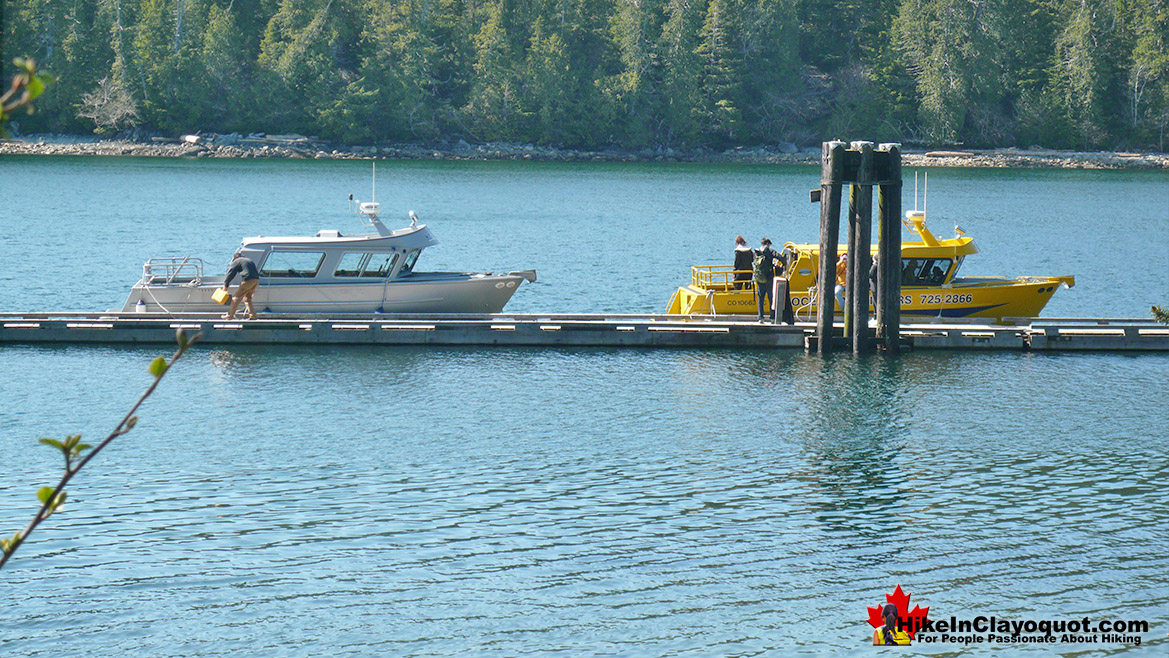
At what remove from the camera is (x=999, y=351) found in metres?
25.2

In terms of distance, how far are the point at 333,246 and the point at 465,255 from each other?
25.0 meters

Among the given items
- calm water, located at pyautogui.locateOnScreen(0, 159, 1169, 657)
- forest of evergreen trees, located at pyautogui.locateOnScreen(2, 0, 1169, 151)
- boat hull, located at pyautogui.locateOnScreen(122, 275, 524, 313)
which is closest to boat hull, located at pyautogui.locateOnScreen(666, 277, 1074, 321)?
calm water, located at pyautogui.locateOnScreen(0, 159, 1169, 657)

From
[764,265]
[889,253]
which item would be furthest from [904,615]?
[764,265]

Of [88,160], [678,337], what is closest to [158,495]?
[678,337]

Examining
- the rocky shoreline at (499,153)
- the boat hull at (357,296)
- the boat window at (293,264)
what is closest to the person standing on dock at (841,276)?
the boat hull at (357,296)

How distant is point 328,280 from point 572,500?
11.8m

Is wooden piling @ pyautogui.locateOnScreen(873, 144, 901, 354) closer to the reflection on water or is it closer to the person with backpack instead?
the reflection on water

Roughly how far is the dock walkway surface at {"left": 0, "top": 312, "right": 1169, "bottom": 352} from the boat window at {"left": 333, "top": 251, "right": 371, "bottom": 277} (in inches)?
42.6

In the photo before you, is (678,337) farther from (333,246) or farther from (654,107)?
(654,107)

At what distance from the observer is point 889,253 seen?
76.4ft

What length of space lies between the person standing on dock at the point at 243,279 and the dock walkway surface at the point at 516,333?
397 millimetres

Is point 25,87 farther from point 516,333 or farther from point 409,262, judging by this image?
point 409,262

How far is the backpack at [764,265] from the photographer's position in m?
24.9

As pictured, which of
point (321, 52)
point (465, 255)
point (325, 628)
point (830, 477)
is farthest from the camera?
point (321, 52)
